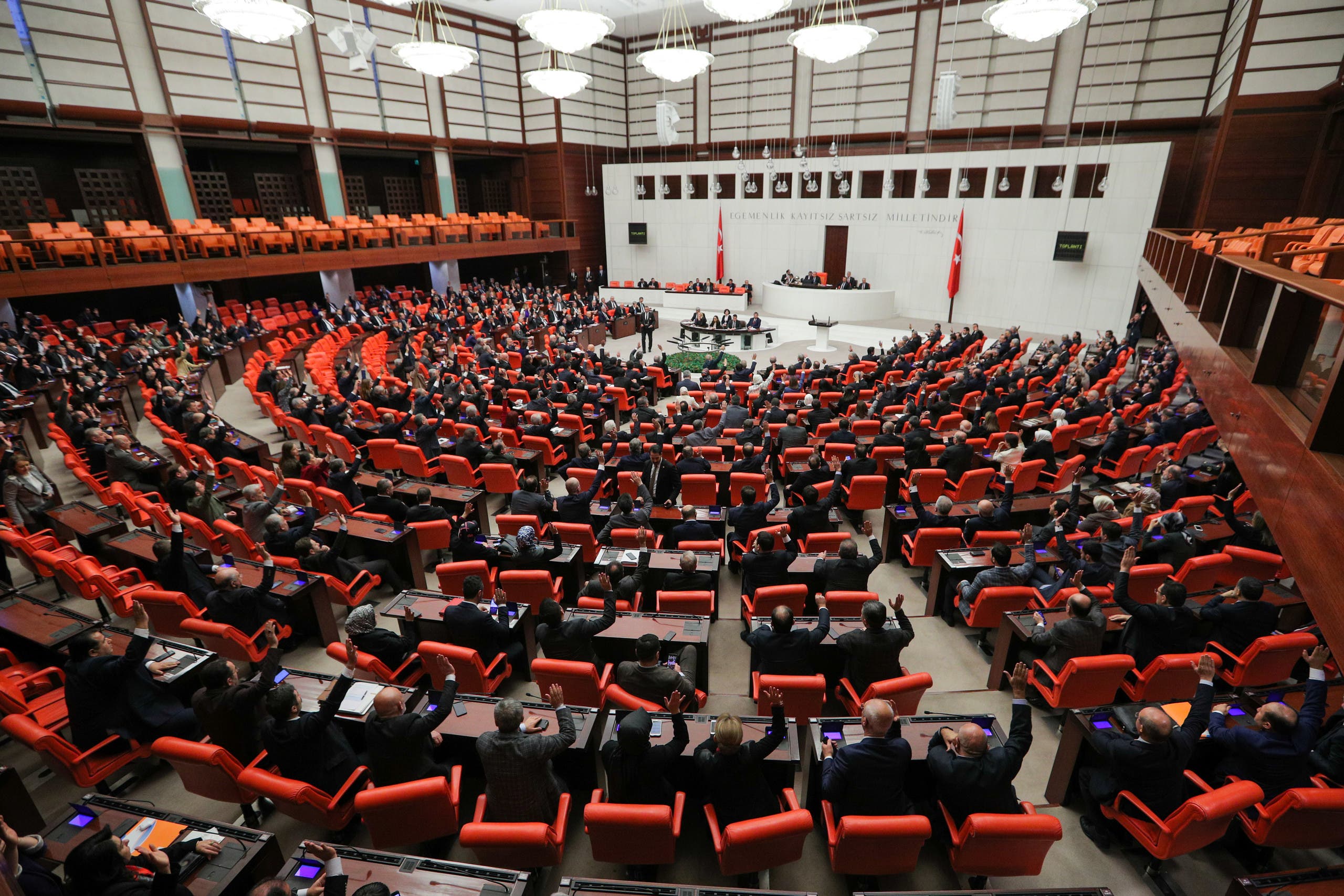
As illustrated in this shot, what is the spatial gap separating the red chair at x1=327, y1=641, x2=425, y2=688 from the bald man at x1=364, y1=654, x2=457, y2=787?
80cm

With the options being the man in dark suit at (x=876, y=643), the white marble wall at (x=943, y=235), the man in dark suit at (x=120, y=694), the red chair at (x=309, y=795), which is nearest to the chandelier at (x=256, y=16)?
the man in dark suit at (x=120, y=694)

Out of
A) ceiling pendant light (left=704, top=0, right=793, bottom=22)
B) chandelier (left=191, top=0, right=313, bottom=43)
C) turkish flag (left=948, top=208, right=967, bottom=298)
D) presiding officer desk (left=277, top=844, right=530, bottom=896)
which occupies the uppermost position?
chandelier (left=191, top=0, right=313, bottom=43)

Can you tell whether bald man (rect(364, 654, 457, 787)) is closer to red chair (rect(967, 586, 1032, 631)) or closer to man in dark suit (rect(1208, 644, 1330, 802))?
red chair (rect(967, 586, 1032, 631))

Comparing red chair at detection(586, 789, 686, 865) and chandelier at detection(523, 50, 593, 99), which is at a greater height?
chandelier at detection(523, 50, 593, 99)

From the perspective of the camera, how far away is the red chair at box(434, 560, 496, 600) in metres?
5.43

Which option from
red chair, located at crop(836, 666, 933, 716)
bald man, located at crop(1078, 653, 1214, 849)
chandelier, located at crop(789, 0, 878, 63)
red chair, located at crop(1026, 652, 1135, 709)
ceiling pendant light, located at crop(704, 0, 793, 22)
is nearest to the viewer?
bald man, located at crop(1078, 653, 1214, 849)

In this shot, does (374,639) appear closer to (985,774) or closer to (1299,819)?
(985,774)

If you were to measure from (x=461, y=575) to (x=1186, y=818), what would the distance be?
16.8 ft

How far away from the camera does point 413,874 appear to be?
292cm

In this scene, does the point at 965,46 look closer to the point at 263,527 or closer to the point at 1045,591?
the point at 1045,591

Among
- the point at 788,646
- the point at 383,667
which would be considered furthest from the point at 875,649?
the point at 383,667

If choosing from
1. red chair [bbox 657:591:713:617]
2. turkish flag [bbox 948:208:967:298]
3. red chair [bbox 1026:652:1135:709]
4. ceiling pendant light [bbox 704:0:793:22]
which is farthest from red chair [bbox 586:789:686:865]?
turkish flag [bbox 948:208:967:298]

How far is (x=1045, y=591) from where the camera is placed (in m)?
5.17

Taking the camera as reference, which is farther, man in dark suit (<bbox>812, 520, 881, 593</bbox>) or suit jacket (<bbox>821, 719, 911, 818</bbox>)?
man in dark suit (<bbox>812, 520, 881, 593</bbox>)
